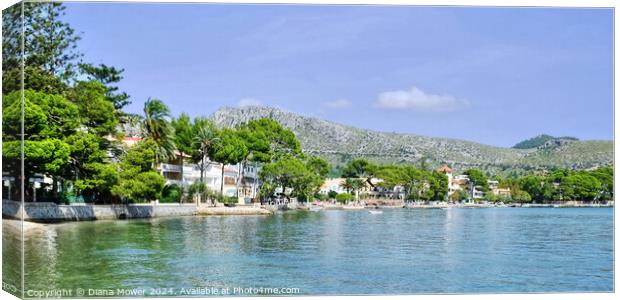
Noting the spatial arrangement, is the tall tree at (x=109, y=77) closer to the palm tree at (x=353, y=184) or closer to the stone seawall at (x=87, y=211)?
the stone seawall at (x=87, y=211)

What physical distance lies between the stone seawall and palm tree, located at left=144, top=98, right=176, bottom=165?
178cm

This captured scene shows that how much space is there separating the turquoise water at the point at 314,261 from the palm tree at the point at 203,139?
9.91m

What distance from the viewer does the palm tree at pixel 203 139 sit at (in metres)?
27.8

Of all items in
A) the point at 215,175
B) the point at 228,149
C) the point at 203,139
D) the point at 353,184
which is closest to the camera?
the point at 203,139

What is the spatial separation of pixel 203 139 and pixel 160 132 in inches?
130

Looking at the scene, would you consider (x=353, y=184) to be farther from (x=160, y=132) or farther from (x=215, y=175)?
(x=160, y=132)

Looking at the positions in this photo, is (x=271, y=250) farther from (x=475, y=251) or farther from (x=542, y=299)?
(x=542, y=299)

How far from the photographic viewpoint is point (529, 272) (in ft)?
35.6

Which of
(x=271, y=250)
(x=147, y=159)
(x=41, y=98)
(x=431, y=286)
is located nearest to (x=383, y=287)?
(x=431, y=286)

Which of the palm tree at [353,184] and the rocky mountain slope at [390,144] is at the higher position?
the rocky mountain slope at [390,144]

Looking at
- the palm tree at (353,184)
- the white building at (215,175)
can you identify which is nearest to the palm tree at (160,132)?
the white building at (215,175)

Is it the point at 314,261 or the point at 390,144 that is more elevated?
the point at 390,144

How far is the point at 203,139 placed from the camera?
1147 inches

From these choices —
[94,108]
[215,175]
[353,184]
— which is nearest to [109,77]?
Answer: [94,108]
